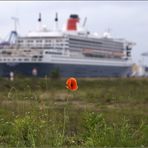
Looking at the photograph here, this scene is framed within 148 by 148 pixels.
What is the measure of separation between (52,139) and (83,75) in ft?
269

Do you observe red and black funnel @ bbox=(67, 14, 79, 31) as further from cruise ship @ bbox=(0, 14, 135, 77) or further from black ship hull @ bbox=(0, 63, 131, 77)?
black ship hull @ bbox=(0, 63, 131, 77)

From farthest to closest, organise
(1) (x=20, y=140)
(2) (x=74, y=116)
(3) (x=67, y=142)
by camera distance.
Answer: (2) (x=74, y=116), (3) (x=67, y=142), (1) (x=20, y=140)

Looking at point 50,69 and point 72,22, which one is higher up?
point 72,22

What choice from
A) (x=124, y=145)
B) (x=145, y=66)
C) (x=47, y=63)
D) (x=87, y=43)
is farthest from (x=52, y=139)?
(x=145, y=66)

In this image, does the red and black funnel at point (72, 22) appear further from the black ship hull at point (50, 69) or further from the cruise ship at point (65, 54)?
the black ship hull at point (50, 69)

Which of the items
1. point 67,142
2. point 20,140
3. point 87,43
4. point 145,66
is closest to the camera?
point 20,140

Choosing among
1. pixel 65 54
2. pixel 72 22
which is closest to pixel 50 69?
pixel 65 54

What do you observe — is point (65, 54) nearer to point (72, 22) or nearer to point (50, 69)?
point (50, 69)

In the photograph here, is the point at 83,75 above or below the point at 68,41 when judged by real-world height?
below

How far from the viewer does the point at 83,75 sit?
8850 cm

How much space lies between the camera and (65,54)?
87.3 metres

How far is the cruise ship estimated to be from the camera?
85.6 m

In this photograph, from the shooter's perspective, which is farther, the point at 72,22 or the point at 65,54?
the point at 72,22

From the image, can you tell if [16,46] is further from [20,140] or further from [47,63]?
[20,140]
